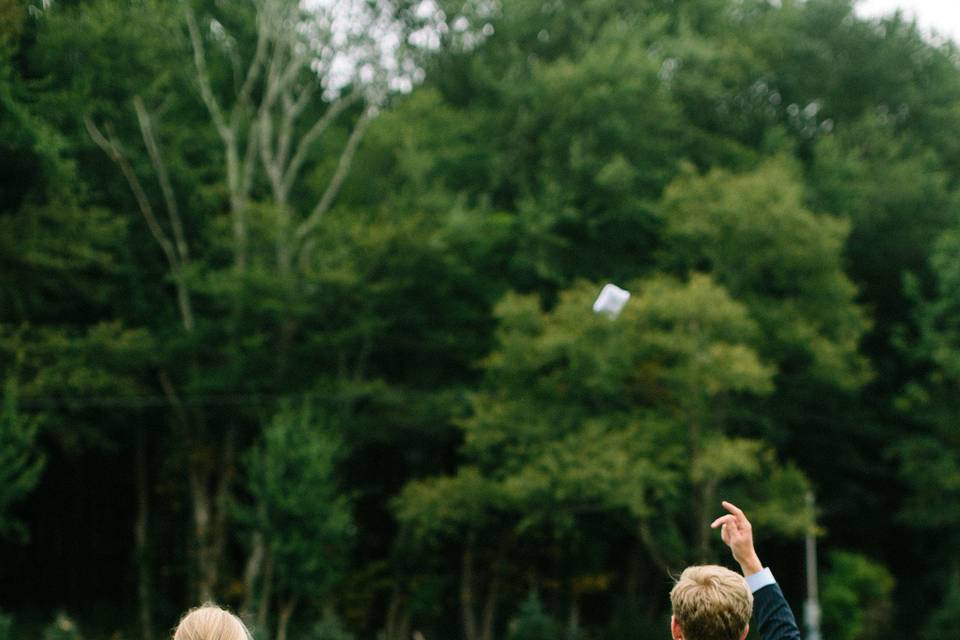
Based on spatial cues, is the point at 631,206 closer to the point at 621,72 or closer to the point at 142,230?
the point at 621,72

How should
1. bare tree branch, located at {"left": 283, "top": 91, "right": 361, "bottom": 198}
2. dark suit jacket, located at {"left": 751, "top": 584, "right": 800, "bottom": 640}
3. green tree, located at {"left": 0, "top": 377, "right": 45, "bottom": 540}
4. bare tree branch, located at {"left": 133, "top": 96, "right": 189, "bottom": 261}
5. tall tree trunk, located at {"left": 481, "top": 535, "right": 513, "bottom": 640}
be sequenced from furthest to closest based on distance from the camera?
tall tree trunk, located at {"left": 481, "top": 535, "right": 513, "bottom": 640}, bare tree branch, located at {"left": 283, "top": 91, "right": 361, "bottom": 198}, bare tree branch, located at {"left": 133, "top": 96, "right": 189, "bottom": 261}, green tree, located at {"left": 0, "top": 377, "right": 45, "bottom": 540}, dark suit jacket, located at {"left": 751, "top": 584, "right": 800, "bottom": 640}

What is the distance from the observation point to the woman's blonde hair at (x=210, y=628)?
10.1ft

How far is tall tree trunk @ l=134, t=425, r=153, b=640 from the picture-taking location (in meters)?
31.4

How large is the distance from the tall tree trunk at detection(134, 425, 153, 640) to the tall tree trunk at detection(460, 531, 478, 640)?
795 centimetres

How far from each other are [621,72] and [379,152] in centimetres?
613

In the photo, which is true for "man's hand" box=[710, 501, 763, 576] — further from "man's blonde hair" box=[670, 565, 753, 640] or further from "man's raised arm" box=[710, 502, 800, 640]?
"man's blonde hair" box=[670, 565, 753, 640]

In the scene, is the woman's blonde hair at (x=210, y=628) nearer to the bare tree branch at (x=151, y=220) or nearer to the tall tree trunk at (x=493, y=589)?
the bare tree branch at (x=151, y=220)

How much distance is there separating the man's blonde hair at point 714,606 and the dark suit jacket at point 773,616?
12 cm

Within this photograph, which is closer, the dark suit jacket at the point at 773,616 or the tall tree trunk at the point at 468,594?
the dark suit jacket at the point at 773,616

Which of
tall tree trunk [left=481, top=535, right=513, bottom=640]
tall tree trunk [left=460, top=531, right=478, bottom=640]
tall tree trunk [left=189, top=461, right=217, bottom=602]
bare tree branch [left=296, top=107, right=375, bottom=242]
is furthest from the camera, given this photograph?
tall tree trunk [left=460, top=531, right=478, bottom=640]

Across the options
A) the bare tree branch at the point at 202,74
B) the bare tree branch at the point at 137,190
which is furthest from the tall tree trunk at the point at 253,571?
the bare tree branch at the point at 202,74

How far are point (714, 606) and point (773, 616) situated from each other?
278 mm

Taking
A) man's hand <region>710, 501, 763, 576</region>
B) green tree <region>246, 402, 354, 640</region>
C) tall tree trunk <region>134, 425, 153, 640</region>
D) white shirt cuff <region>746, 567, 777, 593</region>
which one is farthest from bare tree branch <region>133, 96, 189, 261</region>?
white shirt cuff <region>746, 567, 777, 593</region>

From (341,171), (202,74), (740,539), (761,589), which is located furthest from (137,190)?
(761,589)
